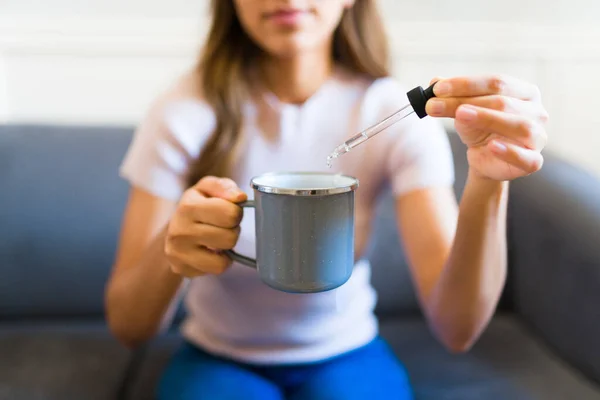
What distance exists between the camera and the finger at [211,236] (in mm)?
551

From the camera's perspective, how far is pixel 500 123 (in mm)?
464

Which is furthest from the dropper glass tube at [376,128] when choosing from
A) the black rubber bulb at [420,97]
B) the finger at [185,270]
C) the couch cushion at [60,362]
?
the couch cushion at [60,362]

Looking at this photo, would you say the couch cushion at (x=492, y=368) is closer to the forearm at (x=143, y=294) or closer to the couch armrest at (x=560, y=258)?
the couch armrest at (x=560, y=258)

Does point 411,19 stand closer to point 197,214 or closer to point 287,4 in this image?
point 287,4

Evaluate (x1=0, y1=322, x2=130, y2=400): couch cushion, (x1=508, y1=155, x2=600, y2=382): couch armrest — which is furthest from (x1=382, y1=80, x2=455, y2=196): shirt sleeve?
(x1=0, y1=322, x2=130, y2=400): couch cushion

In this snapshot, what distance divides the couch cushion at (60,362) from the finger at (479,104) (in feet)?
2.28

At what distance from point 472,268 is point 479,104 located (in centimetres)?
25

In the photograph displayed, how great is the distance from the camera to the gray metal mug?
47cm

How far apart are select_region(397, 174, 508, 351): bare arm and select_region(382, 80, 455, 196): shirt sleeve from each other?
0.02 meters

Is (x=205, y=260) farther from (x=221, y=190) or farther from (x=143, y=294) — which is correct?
(x=143, y=294)

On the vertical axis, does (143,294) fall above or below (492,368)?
above

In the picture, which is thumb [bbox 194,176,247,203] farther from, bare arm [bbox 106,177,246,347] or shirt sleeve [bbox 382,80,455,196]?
shirt sleeve [bbox 382,80,455,196]

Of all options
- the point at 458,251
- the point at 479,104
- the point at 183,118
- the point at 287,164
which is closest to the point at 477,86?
the point at 479,104

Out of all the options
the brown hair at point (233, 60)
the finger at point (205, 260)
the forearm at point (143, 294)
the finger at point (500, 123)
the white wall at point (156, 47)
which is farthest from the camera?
the white wall at point (156, 47)
